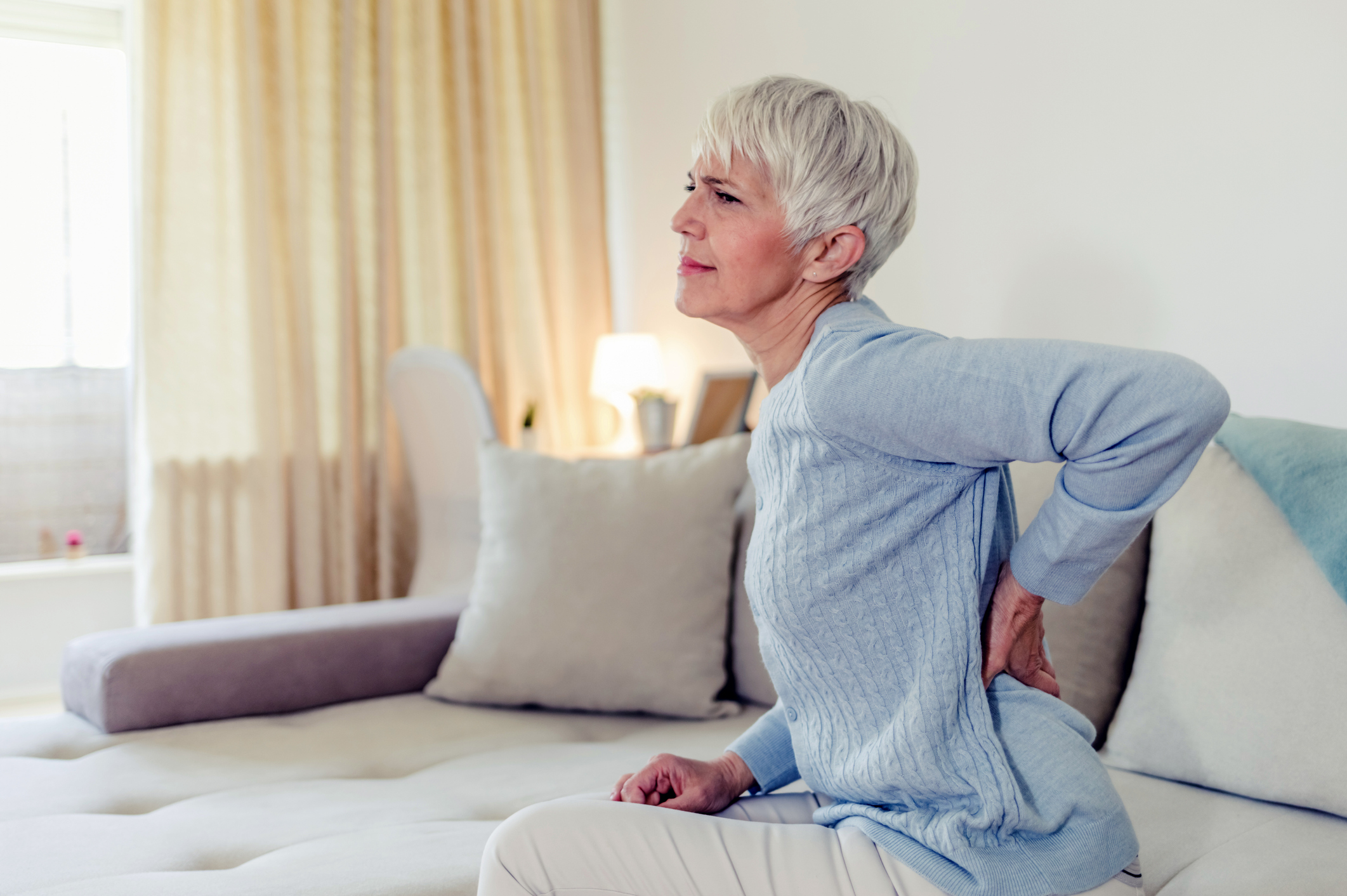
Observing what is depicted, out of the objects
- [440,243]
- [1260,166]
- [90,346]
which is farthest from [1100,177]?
[90,346]

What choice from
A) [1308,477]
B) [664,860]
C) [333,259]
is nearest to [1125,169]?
[1308,477]

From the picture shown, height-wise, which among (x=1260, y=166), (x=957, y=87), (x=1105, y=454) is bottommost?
(x=1105, y=454)

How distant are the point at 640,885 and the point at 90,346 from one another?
11.6 feet

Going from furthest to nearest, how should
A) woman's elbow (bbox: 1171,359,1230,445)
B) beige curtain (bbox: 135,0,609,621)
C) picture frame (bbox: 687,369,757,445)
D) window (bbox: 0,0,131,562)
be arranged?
window (bbox: 0,0,131,562)
beige curtain (bbox: 135,0,609,621)
picture frame (bbox: 687,369,757,445)
woman's elbow (bbox: 1171,359,1230,445)

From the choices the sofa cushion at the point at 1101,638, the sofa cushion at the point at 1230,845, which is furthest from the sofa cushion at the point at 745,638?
the sofa cushion at the point at 1230,845

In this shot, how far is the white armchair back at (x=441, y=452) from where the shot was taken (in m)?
2.92

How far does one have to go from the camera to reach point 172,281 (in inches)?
128

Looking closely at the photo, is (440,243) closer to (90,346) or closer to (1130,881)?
(90,346)

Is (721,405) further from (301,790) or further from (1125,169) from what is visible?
(301,790)

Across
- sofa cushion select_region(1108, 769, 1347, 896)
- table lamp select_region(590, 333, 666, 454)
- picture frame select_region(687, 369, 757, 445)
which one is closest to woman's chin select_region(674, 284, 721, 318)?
sofa cushion select_region(1108, 769, 1347, 896)

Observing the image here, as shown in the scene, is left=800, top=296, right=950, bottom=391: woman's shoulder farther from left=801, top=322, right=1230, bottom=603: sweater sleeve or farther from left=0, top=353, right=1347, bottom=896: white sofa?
left=0, top=353, right=1347, bottom=896: white sofa

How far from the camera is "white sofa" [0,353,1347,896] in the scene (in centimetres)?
109

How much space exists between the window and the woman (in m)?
→ 3.26

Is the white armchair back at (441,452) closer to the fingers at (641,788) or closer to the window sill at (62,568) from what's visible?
the window sill at (62,568)
